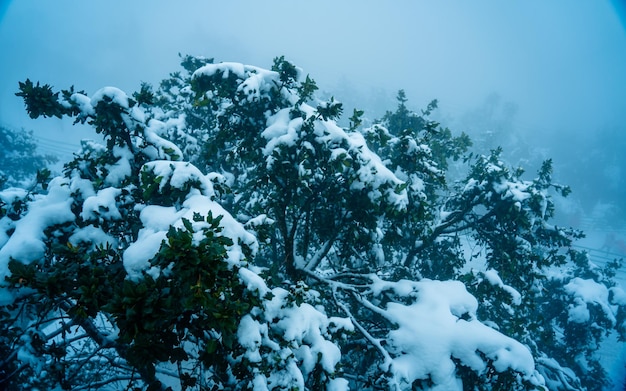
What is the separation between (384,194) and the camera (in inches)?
171

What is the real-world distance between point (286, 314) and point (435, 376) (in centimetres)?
220

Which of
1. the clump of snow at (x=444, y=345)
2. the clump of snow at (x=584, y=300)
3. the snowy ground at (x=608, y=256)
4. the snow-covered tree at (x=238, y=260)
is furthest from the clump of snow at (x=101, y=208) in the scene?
the snowy ground at (x=608, y=256)

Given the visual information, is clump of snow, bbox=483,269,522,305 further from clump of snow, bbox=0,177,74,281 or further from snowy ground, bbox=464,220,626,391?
snowy ground, bbox=464,220,626,391

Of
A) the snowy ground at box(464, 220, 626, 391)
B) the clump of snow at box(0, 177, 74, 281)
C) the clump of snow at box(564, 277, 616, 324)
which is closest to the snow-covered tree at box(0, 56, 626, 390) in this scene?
the clump of snow at box(0, 177, 74, 281)

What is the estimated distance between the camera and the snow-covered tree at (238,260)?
2156 millimetres

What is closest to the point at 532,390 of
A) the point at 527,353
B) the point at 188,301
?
the point at 527,353

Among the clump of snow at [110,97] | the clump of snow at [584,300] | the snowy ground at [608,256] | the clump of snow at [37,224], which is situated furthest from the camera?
the snowy ground at [608,256]

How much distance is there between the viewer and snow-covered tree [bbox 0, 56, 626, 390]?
2156 mm

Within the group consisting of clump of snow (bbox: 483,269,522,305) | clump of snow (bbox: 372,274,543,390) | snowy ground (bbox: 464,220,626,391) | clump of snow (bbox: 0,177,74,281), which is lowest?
clump of snow (bbox: 372,274,543,390)

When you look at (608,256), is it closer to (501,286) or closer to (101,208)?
(501,286)

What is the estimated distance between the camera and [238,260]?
253 centimetres

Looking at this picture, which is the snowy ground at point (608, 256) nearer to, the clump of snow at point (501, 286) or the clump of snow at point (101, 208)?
the clump of snow at point (501, 286)

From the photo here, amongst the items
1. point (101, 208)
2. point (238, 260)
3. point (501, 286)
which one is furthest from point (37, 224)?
point (501, 286)

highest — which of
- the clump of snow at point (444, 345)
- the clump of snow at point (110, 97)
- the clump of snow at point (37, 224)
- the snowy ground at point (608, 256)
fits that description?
the snowy ground at point (608, 256)
